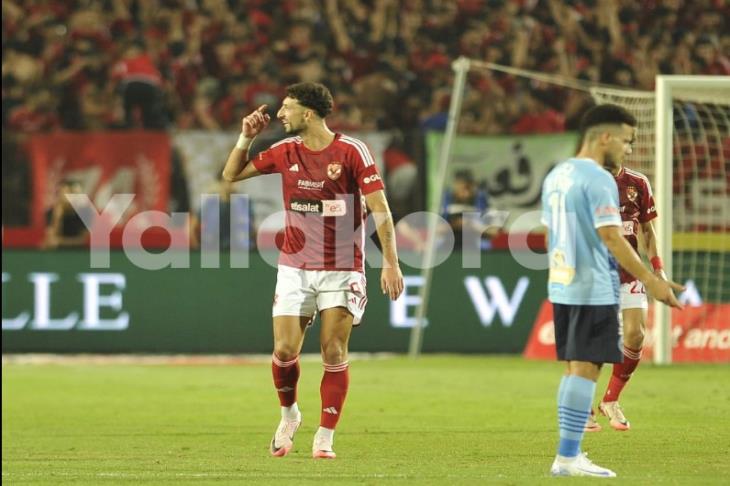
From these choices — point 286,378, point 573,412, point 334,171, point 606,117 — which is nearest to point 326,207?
point 334,171

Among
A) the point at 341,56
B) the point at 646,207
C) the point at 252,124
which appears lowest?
the point at 646,207

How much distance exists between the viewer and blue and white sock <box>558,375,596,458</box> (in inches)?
274

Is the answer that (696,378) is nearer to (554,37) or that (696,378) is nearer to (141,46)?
(554,37)

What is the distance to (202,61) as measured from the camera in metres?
21.0

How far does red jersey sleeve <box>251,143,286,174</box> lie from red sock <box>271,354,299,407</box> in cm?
120

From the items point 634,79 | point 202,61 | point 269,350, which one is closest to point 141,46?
point 202,61

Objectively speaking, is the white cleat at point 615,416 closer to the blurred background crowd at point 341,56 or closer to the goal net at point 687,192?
the goal net at point 687,192

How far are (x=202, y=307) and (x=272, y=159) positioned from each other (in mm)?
9307

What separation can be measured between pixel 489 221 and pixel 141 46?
628 cm

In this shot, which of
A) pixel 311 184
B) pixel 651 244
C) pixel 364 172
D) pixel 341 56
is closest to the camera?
pixel 364 172

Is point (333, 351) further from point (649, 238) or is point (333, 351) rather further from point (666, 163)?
point (666, 163)

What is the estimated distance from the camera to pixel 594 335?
7027 mm

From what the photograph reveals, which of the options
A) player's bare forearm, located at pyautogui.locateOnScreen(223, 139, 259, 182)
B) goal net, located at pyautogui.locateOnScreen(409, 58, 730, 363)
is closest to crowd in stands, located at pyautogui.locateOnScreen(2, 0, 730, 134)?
goal net, located at pyautogui.locateOnScreen(409, 58, 730, 363)

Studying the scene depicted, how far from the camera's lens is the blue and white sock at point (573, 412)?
696 cm
